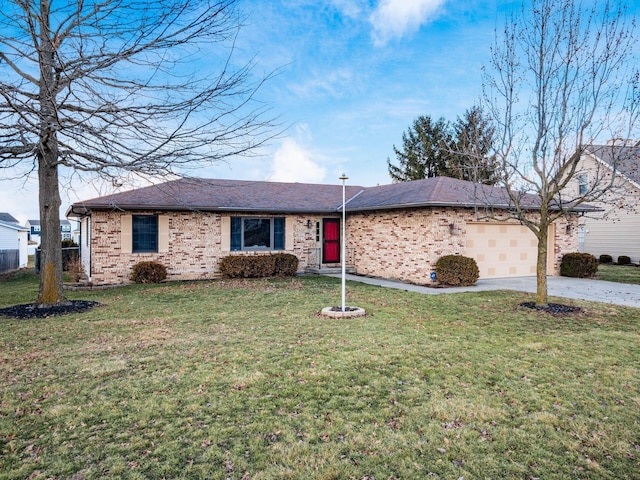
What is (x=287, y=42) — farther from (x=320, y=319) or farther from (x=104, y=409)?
(x=104, y=409)

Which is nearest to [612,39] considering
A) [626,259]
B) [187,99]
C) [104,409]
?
[187,99]

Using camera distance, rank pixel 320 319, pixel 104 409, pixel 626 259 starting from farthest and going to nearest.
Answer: pixel 626 259
pixel 320 319
pixel 104 409

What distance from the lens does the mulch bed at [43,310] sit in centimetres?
830

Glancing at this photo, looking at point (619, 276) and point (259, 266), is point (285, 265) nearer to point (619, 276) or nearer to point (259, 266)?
point (259, 266)

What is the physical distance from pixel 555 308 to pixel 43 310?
10.7 meters

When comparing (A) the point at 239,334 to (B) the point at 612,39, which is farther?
(B) the point at 612,39

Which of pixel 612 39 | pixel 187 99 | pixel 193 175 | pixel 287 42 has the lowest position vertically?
pixel 193 175

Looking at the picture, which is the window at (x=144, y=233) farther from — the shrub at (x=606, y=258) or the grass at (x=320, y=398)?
the shrub at (x=606, y=258)

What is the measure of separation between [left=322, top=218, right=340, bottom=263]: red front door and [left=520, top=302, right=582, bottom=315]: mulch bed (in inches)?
348

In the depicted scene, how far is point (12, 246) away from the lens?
920 inches

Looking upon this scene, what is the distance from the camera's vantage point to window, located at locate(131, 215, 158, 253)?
1377 centimetres

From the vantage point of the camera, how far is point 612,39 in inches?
322

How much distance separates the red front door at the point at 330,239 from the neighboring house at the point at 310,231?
4 centimetres

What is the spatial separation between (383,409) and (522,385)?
1.73 meters
